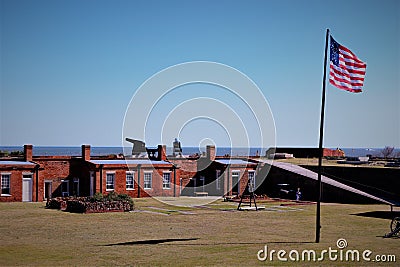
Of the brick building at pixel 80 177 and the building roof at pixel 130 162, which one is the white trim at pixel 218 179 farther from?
the building roof at pixel 130 162

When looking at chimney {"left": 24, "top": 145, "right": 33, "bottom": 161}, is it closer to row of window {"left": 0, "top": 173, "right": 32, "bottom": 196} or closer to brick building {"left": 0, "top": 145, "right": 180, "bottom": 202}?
brick building {"left": 0, "top": 145, "right": 180, "bottom": 202}

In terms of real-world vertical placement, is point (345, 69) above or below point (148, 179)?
above

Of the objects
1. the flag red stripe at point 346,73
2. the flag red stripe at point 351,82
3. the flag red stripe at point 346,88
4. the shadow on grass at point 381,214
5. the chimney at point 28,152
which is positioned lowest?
the shadow on grass at point 381,214

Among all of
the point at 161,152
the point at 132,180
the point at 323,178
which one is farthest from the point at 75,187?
the point at 323,178

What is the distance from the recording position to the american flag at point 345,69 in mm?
20500

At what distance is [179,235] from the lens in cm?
2392

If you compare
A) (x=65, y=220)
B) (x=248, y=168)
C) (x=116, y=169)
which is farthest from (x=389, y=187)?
(x=65, y=220)

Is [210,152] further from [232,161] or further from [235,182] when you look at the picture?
[235,182]

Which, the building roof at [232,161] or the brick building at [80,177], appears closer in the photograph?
the brick building at [80,177]

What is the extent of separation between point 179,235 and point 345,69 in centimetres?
920

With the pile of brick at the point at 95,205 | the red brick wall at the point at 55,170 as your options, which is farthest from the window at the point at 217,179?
the pile of brick at the point at 95,205

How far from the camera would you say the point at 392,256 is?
18453mm

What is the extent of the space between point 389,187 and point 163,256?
27306 millimetres

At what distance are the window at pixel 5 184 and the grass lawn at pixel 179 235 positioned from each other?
399cm
